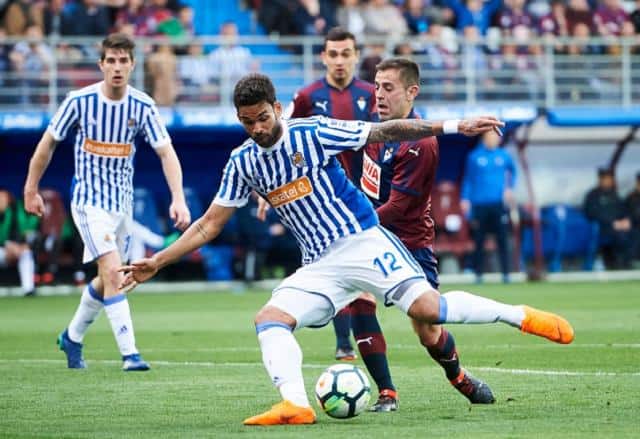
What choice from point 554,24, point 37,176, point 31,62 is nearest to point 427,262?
point 37,176

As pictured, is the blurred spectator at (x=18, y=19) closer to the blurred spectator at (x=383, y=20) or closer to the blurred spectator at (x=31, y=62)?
the blurred spectator at (x=31, y=62)

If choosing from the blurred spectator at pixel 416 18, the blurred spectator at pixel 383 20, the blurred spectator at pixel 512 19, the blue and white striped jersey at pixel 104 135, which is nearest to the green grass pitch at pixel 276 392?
the blue and white striped jersey at pixel 104 135

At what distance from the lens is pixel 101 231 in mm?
11016

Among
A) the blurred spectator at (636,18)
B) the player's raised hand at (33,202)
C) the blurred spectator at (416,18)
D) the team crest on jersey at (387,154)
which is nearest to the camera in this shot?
the team crest on jersey at (387,154)

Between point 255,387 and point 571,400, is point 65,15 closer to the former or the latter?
point 255,387

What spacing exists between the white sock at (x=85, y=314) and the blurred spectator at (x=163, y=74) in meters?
11.7

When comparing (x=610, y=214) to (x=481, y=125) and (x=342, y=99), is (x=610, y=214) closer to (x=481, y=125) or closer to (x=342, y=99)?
(x=342, y=99)

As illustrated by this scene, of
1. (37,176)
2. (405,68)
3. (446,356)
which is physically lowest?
(446,356)

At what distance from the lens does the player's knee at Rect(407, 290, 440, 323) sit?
7430 mm

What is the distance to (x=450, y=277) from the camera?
24578mm

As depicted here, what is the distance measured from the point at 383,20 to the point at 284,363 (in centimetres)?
1753

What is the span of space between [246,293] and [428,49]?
211 inches

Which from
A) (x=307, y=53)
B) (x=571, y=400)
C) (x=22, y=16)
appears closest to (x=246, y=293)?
(x=307, y=53)

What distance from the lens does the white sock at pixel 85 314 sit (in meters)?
11.1
